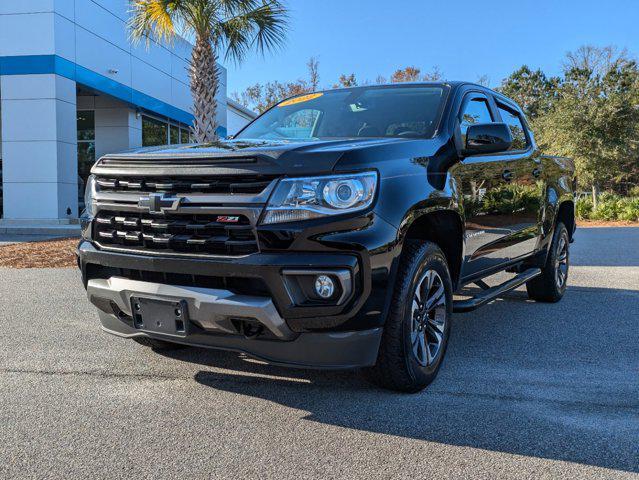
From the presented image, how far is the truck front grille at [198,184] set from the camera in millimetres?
3076

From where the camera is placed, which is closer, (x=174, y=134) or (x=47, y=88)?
(x=47, y=88)

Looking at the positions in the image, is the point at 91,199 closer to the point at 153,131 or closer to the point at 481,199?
the point at 481,199

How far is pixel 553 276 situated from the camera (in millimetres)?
6207

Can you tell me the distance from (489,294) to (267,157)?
2.27m

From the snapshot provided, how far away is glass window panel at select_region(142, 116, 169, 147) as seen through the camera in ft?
74.2

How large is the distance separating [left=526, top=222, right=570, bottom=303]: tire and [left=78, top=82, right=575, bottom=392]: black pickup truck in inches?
96.4

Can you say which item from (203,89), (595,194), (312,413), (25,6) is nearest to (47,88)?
(25,6)

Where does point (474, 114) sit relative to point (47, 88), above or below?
below

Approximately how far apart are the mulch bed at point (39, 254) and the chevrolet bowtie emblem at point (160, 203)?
21.5ft

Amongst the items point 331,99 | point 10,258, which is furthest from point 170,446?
point 10,258

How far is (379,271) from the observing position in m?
3.09

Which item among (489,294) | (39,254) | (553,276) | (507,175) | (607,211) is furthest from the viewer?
(607,211)

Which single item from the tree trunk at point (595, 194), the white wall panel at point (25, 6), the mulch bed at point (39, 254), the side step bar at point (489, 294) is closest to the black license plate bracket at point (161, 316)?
the side step bar at point (489, 294)

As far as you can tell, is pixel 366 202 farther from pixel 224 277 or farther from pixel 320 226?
pixel 224 277
